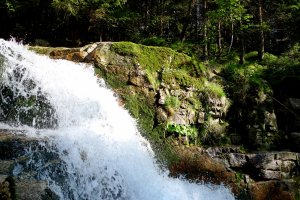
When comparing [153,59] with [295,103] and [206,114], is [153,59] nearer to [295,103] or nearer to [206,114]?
[206,114]

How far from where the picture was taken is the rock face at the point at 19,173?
5707 mm

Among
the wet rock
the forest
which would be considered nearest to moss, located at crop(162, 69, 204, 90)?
the wet rock

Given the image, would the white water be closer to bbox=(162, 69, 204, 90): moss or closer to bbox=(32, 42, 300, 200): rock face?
bbox=(32, 42, 300, 200): rock face

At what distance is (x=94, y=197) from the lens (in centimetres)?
716

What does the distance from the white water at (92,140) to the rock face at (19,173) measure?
32 cm

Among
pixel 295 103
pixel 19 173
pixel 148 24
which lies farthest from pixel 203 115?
pixel 148 24

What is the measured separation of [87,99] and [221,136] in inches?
168

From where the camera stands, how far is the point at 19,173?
6184 mm

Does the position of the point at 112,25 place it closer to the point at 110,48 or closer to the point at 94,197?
the point at 110,48

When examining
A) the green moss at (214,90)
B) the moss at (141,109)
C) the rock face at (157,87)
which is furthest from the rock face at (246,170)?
the green moss at (214,90)

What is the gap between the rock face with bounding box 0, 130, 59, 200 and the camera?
5707mm

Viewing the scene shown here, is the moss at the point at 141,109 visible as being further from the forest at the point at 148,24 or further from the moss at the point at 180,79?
the forest at the point at 148,24

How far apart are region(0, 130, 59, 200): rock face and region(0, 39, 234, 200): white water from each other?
316 mm

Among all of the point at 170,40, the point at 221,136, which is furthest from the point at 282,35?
the point at 221,136
